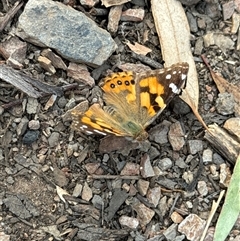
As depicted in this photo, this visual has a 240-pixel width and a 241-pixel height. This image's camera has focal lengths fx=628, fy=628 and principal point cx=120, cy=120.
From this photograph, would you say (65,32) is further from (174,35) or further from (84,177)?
(84,177)

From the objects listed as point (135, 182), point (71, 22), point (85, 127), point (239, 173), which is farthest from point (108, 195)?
point (71, 22)

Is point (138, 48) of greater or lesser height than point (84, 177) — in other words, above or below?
above

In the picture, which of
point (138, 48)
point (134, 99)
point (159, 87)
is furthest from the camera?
point (138, 48)

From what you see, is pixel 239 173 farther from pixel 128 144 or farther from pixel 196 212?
pixel 128 144

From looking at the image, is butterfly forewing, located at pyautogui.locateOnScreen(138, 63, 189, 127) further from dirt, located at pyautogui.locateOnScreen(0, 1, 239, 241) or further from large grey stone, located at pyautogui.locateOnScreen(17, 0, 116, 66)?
large grey stone, located at pyautogui.locateOnScreen(17, 0, 116, 66)

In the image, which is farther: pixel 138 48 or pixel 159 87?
pixel 138 48

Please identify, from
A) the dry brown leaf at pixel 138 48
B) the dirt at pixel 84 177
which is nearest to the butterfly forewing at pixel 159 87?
the dirt at pixel 84 177

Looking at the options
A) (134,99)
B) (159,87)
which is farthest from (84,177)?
(159,87)
